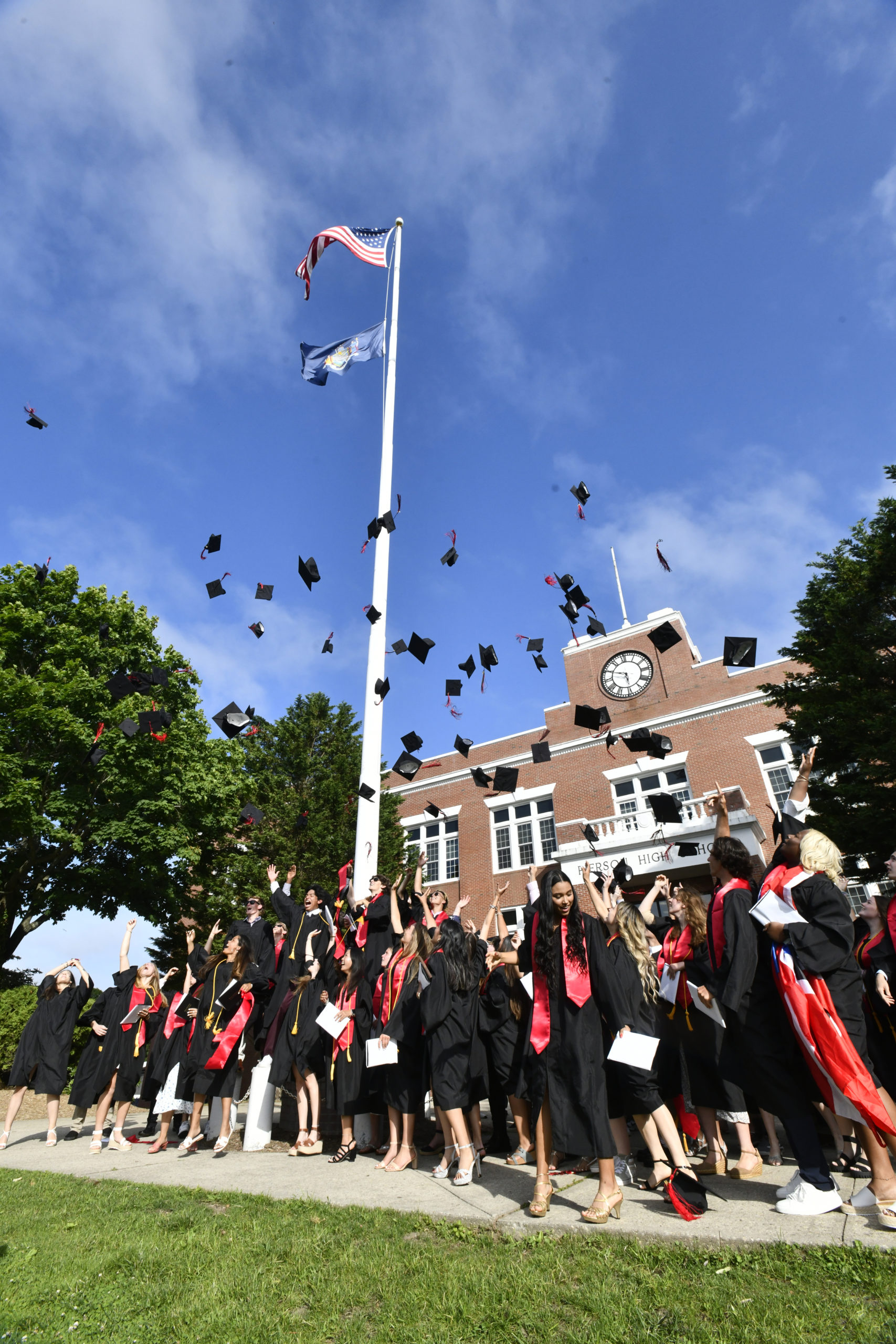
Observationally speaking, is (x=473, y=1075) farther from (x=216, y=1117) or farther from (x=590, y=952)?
(x=216, y=1117)

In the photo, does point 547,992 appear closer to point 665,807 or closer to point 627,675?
point 665,807

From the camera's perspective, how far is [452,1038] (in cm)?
493

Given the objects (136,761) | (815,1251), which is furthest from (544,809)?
(815,1251)

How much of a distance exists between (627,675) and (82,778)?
56.0 feet

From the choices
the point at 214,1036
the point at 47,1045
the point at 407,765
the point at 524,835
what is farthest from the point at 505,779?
the point at 524,835

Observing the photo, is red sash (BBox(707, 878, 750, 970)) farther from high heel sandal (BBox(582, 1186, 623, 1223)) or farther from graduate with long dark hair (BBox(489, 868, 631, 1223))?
high heel sandal (BBox(582, 1186, 623, 1223))

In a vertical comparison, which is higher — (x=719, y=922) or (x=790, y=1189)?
(x=719, y=922)

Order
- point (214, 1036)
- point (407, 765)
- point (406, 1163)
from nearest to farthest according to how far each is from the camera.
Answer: point (406, 1163) < point (214, 1036) < point (407, 765)

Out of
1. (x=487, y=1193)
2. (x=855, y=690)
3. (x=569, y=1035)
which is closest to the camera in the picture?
(x=569, y=1035)

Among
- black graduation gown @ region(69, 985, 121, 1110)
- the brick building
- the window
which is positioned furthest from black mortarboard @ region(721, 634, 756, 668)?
the window

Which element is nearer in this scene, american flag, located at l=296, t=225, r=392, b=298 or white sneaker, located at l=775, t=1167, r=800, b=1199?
white sneaker, located at l=775, t=1167, r=800, b=1199

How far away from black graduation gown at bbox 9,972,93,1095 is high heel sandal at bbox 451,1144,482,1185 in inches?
200

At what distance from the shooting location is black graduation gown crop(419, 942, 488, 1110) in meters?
4.80

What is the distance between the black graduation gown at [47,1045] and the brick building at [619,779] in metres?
14.0
